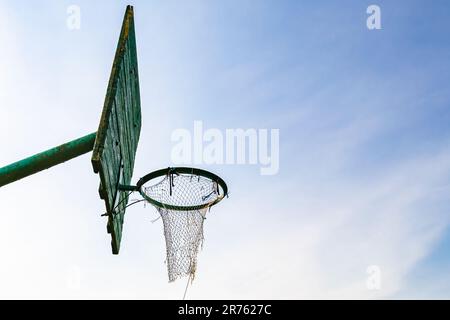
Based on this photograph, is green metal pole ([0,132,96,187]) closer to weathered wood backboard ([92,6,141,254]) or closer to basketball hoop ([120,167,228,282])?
weathered wood backboard ([92,6,141,254])

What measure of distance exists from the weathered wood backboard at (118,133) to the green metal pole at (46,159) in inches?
10.3

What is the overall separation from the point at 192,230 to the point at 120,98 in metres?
2.37

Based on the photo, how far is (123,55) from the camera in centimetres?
549

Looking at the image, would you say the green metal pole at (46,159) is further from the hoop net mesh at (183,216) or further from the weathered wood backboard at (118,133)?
the hoop net mesh at (183,216)

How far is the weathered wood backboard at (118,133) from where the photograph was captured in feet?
16.3

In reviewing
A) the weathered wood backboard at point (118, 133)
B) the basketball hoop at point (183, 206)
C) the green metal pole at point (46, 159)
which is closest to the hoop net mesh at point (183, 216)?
the basketball hoop at point (183, 206)

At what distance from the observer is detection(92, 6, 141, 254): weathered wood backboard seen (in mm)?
4973

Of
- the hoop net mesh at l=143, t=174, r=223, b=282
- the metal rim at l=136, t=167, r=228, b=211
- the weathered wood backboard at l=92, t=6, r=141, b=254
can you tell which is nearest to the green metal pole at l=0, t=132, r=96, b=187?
the weathered wood backboard at l=92, t=6, r=141, b=254

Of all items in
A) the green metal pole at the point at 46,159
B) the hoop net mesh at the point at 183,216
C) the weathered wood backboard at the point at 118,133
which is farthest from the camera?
the hoop net mesh at the point at 183,216

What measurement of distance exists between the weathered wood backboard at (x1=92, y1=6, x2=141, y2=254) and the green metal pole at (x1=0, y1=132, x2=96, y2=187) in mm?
263

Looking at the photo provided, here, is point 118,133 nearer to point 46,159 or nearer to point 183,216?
point 46,159
